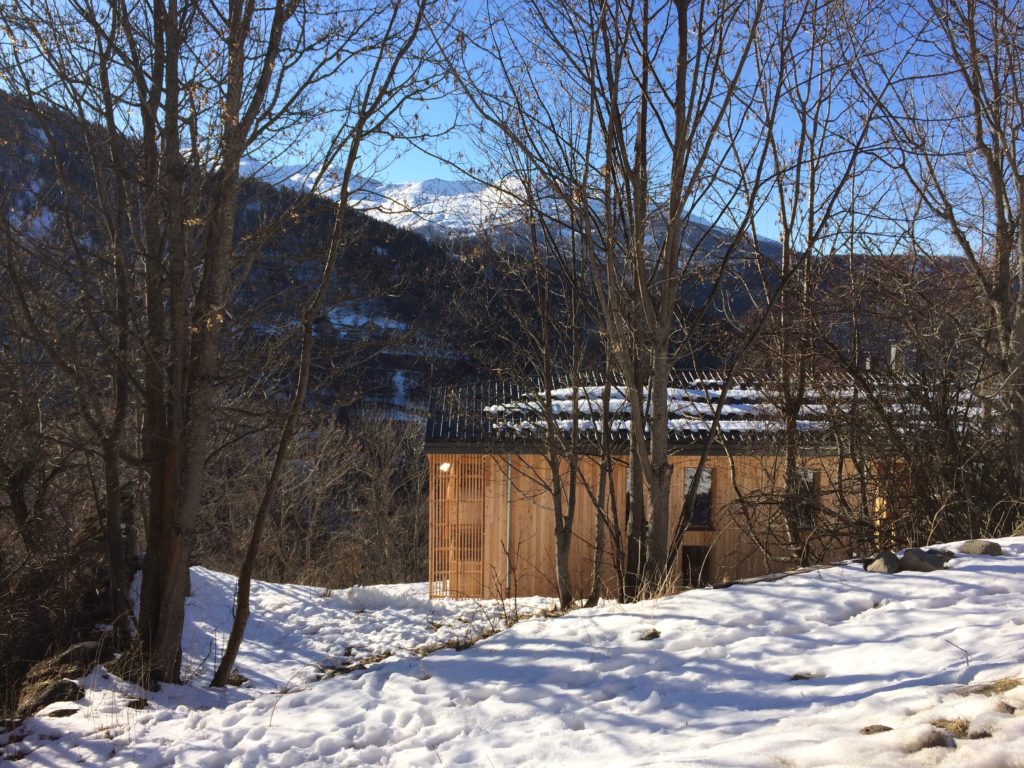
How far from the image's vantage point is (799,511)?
7.50 metres

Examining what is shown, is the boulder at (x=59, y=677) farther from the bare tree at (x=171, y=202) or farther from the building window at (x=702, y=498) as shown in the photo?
the building window at (x=702, y=498)

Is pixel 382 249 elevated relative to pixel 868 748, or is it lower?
Result: elevated

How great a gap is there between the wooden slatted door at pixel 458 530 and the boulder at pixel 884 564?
27.8 ft

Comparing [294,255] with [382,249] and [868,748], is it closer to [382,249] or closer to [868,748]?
[382,249]

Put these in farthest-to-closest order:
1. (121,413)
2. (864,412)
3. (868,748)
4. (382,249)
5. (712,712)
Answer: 1. (382,249)
2. (864,412)
3. (121,413)
4. (712,712)
5. (868,748)

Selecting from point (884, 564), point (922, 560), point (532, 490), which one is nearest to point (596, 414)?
point (532, 490)

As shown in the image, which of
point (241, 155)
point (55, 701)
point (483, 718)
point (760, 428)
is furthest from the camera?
point (760, 428)

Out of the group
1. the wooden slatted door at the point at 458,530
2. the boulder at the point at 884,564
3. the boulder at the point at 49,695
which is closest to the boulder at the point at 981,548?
the boulder at the point at 884,564

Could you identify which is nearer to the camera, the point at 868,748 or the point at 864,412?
the point at 868,748

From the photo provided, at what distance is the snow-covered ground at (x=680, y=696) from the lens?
2.64m

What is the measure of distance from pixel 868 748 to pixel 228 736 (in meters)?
2.78

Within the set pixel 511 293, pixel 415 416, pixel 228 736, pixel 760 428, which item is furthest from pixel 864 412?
pixel 415 416

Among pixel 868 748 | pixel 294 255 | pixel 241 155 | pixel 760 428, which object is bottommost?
pixel 868 748

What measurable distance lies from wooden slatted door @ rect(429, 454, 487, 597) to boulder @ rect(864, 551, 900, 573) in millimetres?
8470
